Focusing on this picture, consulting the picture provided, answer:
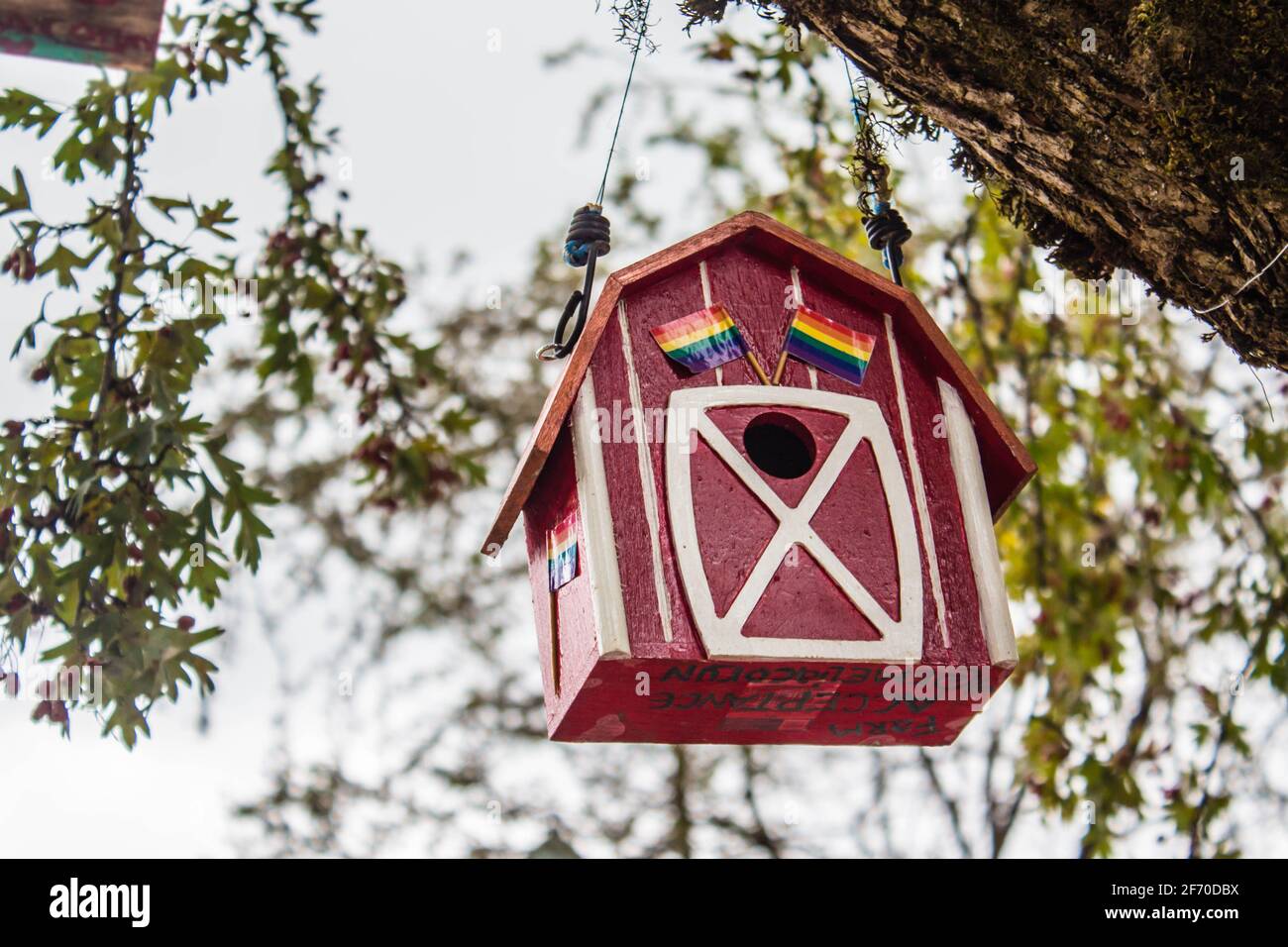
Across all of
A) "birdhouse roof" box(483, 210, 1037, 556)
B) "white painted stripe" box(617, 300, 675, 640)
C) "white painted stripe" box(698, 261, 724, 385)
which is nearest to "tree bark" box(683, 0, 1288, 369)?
"birdhouse roof" box(483, 210, 1037, 556)

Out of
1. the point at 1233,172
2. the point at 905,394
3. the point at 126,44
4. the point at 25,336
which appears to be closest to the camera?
the point at 126,44

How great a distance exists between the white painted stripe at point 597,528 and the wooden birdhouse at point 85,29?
0.87 meters

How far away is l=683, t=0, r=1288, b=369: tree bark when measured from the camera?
2.23m

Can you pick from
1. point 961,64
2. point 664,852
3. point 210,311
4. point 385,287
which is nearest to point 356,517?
point 664,852

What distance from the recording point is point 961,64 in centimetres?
234

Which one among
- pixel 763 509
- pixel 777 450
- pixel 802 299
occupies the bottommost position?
pixel 763 509

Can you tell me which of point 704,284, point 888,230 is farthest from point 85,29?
point 888,230

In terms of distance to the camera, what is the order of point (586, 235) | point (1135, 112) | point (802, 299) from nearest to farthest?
point (1135, 112) → point (586, 235) → point (802, 299)

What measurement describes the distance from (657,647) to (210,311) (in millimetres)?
1544

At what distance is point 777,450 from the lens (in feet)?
8.98

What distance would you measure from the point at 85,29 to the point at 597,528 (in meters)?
1.03

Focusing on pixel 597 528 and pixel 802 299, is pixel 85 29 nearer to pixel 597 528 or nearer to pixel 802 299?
pixel 597 528

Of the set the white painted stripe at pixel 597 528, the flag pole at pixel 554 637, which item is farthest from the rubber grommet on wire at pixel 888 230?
the flag pole at pixel 554 637
